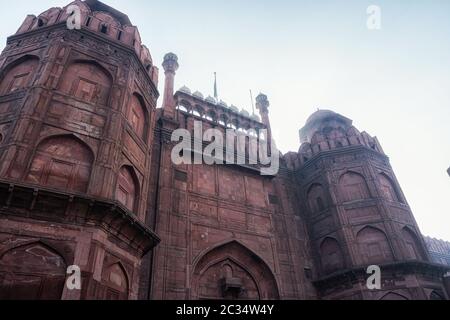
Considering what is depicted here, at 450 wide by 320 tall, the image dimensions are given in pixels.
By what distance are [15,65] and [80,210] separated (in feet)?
24.5

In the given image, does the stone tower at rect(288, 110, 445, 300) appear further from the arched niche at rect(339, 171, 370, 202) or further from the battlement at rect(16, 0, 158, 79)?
the battlement at rect(16, 0, 158, 79)

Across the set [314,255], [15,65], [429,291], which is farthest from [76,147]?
[429,291]

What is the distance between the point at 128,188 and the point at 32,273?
4351 millimetres

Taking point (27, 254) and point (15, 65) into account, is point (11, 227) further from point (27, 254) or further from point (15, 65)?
point (15, 65)

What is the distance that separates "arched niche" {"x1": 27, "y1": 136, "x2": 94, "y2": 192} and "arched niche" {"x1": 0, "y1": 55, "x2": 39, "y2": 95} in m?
2.68

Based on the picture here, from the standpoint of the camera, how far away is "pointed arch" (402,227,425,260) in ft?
53.7

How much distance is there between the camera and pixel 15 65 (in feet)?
41.8

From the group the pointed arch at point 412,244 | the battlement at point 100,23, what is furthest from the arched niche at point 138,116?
the pointed arch at point 412,244

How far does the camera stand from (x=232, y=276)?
1530 centimetres

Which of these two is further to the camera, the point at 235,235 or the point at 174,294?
the point at 235,235

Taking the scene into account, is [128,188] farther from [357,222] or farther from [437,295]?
[437,295]

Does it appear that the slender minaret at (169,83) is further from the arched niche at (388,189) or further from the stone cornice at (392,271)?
the arched niche at (388,189)

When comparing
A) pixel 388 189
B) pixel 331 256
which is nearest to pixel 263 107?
pixel 388 189

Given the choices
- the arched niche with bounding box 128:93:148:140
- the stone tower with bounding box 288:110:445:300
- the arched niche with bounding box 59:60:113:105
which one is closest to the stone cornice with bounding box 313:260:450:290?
the stone tower with bounding box 288:110:445:300
